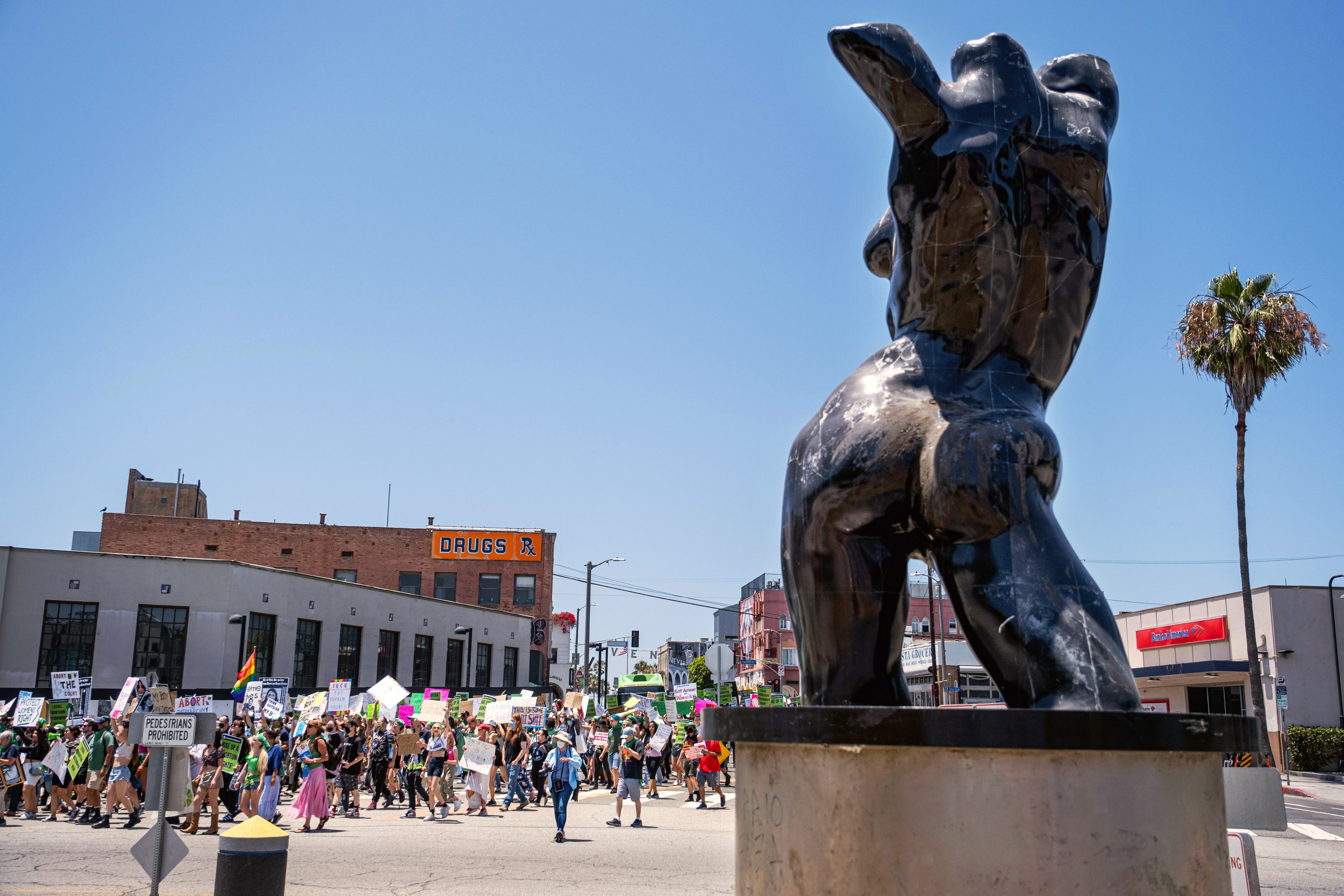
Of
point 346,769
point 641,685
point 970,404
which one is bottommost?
point 346,769

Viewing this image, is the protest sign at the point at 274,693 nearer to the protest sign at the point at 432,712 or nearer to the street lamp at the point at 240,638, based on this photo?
the protest sign at the point at 432,712

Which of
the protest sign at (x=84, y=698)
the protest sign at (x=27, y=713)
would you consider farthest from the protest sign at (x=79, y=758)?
the protest sign at (x=84, y=698)

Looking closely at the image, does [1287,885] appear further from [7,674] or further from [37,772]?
[7,674]

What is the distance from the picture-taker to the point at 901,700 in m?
3.47

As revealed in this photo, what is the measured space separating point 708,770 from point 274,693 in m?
8.91

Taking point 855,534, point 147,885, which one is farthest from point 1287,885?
point 147,885

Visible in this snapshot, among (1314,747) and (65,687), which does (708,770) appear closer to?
(65,687)

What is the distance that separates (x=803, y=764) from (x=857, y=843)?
9.9 inches

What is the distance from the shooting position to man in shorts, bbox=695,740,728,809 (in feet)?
61.1

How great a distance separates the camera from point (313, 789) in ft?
48.6

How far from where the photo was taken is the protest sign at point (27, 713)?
60.0 ft

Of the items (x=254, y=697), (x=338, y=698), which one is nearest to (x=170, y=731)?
(x=338, y=698)

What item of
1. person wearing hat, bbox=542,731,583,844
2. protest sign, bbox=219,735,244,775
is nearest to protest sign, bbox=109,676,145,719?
protest sign, bbox=219,735,244,775

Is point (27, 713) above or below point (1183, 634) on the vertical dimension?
below
